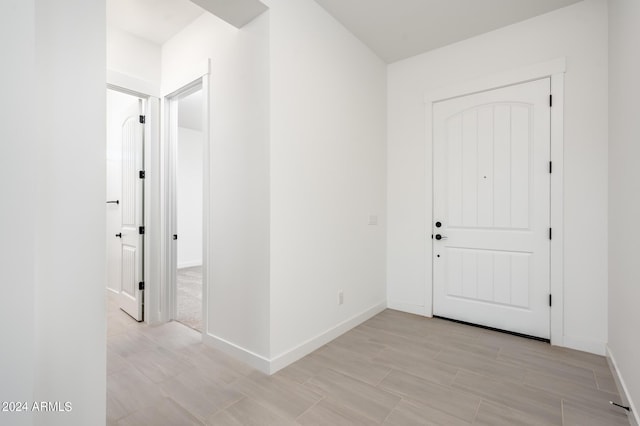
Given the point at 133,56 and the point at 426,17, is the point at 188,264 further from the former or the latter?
the point at 426,17

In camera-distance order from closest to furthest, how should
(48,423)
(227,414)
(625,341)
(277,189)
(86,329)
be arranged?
1. (48,423)
2. (86,329)
3. (227,414)
4. (625,341)
5. (277,189)

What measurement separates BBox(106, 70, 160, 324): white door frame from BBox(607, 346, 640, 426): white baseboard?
3703 mm

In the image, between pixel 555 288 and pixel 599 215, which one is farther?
pixel 555 288

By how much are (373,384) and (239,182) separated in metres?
1.76

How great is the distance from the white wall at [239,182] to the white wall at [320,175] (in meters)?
0.09

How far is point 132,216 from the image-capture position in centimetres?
324

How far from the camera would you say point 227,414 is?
67.0 inches

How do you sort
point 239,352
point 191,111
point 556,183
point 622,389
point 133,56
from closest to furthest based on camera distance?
point 622,389 < point 239,352 < point 556,183 < point 133,56 < point 191,111

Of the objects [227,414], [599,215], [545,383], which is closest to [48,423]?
[227,414]

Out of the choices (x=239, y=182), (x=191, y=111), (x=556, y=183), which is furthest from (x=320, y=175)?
(x=191, y=111)

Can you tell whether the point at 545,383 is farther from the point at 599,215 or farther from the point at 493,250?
the point at 599,215

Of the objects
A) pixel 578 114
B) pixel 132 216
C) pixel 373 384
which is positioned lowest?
pixel 373 384

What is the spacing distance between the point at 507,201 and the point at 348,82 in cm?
193

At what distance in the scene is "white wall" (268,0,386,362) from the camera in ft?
7.32
